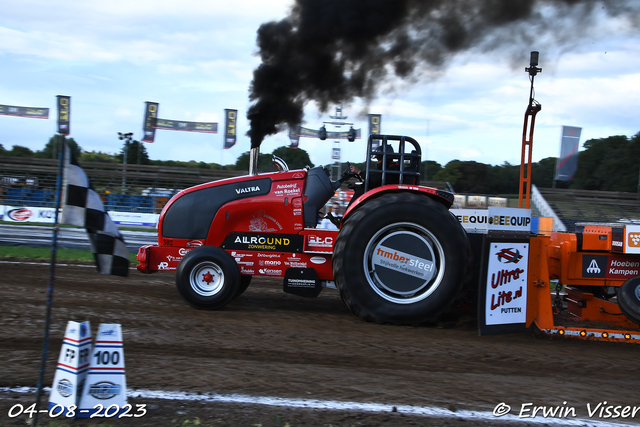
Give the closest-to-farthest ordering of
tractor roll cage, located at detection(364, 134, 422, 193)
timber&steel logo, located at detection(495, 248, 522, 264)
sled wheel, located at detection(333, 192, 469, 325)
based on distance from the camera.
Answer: timber&steel logo, located at detection(495, 248, 522, 264), sled wheel, located at detection(333, 192, 469, 325), tractor roll cage, located at detection(364, 134, 422, 193)

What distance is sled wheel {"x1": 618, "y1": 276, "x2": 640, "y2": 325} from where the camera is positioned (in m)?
4.92

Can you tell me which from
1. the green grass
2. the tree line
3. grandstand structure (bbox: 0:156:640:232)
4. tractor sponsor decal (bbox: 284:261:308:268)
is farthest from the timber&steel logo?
the tree line

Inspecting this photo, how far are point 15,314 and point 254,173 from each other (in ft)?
10.1

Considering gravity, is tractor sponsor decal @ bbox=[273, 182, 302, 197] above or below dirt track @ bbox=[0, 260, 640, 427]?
above

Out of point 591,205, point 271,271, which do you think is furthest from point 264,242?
point 591,205

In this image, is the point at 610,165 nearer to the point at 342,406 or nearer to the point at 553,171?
the point at 553,171

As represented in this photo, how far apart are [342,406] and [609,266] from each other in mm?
3712

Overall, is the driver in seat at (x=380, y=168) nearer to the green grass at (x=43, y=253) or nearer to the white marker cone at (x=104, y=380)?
the white marker cone at (x=104, y=380)

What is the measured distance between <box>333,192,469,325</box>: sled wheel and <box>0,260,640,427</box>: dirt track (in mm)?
279

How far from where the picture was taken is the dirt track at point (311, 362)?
3215mm

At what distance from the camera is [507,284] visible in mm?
5035

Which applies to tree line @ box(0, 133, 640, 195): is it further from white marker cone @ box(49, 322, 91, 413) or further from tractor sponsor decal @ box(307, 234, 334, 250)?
white marker cone @ box(49, 322, 91, 413)

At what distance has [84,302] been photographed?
593 cm

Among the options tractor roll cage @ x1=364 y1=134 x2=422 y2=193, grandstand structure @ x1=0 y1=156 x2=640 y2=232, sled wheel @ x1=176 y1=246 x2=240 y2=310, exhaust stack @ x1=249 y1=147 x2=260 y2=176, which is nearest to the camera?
sled wheel @ x1=176 y1=246 x2=240 y2=310
